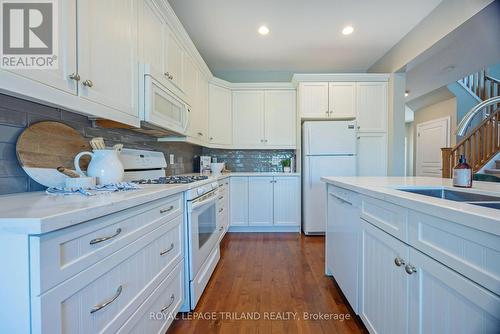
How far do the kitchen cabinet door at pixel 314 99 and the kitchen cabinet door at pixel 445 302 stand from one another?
2803 mm

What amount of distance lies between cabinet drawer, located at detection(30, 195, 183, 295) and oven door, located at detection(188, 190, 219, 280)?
549 mm

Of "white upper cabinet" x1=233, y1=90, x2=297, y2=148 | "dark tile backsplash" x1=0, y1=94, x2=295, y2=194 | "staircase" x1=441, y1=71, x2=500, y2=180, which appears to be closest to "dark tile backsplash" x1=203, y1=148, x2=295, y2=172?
"white upper cabinet" x1=233, y1=90, x2=297, y2=148

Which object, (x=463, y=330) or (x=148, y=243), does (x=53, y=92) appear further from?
(x=463, y=330)

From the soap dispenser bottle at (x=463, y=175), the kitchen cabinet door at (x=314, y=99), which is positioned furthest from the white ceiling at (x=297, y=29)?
the soap dispenser bottle at (x=463, y=175)

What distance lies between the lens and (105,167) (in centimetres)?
126

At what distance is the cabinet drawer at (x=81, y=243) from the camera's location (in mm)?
567

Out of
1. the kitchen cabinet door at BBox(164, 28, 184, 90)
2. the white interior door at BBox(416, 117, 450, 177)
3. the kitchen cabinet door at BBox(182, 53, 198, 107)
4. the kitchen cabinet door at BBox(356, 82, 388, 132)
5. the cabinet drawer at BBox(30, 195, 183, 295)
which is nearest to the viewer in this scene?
the cabinet drawer at BBox(30, 195, 183, 295)

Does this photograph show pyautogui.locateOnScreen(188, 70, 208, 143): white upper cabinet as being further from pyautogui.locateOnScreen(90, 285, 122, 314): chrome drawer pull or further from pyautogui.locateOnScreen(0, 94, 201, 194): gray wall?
pyautogui.locateOnScreen(90, 285, 122, 314): chrome drawer pull

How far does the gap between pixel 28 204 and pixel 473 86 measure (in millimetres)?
7405

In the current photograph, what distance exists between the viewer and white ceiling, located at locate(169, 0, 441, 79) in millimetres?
2393

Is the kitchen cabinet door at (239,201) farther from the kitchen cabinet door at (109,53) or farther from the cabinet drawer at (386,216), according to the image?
the cabinet drawer at (386,216)

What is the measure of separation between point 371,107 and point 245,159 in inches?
82.8

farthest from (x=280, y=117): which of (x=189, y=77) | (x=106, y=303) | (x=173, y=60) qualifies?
(x=106, y=303)

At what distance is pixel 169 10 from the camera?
187 centimetres
